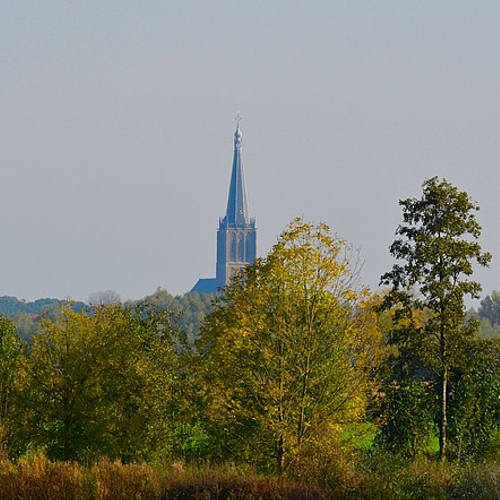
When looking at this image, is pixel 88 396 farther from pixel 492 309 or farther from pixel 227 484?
pixel 492 309

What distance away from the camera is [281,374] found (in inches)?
1150

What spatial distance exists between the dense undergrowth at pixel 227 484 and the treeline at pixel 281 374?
11.0ft

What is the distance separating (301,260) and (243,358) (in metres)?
3.00

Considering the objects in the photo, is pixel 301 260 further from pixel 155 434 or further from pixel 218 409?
pixel 155 434

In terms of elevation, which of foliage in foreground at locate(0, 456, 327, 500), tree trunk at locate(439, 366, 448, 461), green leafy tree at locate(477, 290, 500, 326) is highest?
green leafy tree at locate(477, 290, 500, 326)

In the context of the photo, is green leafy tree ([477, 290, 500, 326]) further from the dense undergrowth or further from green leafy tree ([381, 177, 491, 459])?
the dense undergrowth

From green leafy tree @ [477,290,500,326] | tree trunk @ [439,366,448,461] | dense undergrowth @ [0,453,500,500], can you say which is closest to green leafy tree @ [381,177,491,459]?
tree trunk @ [439,366,448,461]

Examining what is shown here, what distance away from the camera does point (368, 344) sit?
102 ft

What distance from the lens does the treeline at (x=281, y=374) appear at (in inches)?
1166

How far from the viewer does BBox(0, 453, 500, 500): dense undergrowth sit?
764 inches

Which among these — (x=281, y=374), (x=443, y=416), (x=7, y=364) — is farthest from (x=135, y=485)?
(x=443, y=416)

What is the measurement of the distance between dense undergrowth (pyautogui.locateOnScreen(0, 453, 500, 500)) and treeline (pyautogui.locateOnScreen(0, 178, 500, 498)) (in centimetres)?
Result: 334

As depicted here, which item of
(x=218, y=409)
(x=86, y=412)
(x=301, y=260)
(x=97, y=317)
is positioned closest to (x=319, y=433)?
(x=218, y=409)

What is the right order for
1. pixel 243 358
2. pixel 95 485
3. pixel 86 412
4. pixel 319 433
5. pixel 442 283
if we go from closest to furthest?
A: 1. pixel 95 485
2. pixel 319 433
3. pixel 243 358
4. pixel 86 412
5. pixel 442 283
